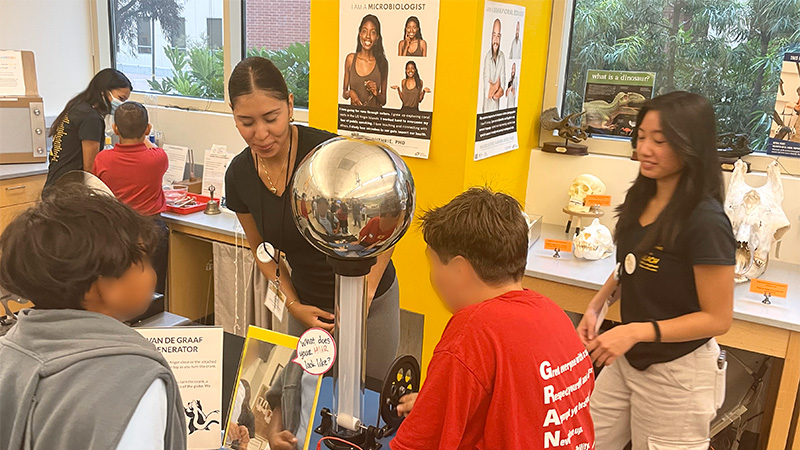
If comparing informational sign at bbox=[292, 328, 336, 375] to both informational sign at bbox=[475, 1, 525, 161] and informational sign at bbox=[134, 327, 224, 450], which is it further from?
informational sign at bbox=[475, 1, 525, 161]

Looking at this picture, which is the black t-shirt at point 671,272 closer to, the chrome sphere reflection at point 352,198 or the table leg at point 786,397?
the table leg at point 786,397

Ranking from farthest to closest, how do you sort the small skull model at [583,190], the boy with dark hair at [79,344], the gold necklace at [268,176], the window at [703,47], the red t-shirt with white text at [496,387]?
the small skull model at [583,190], the window at [703,47], the gold necklace at [268,176], the red t-shirt with white text at [496,387], the boy with dark hair at [79,344]

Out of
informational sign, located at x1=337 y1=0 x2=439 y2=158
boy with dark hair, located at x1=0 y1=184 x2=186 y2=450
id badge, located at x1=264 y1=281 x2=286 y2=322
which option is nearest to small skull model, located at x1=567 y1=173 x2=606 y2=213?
informational sign, located at x1=337 y1=0 x2=439 y2=158

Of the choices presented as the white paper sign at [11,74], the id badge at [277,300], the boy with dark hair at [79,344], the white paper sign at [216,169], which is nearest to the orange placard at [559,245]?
the id badge at [277,300]

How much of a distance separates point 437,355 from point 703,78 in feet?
7.43

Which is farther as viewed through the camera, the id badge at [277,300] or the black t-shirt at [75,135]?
the black t-shirt at [75,135]

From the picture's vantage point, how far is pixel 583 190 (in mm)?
2688

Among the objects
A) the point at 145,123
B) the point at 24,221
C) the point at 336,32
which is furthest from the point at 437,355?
the point at 145,123

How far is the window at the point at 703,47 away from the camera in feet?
8.46

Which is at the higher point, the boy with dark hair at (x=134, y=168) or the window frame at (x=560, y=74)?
the window frame at (x=560, y=74)

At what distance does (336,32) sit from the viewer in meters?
2.28

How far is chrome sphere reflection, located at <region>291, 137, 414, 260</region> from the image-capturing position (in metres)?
0.86

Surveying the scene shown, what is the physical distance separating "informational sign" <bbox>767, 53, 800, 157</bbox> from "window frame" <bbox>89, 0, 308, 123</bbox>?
2208 mm

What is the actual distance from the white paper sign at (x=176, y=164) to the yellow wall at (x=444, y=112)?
60.6 inches
